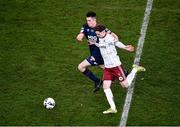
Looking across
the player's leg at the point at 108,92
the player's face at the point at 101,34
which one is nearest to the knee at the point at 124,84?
the player's leg at the point at 108,92

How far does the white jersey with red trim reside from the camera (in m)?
11.2

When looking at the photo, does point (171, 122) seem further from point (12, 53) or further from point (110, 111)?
point (12, 53)

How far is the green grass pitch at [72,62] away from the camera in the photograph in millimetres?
11328

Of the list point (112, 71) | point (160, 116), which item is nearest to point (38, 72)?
point (112, 71)

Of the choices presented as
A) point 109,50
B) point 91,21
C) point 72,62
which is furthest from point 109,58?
point 72,62

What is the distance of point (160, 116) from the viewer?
1113cm

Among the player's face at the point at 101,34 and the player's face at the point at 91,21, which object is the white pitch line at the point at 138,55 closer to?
the player's face at the point at 101,34

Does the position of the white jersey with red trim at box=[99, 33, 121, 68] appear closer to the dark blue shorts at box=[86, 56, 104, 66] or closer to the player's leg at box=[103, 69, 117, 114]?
the player's leg at box=[103, 69, 117, 114]

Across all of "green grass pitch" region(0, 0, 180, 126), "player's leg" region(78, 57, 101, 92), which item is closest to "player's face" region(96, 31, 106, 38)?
"player's leg" region(78, 57, 101, 92)

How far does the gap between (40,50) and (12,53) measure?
2.91ft

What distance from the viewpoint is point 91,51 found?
39.4 ft

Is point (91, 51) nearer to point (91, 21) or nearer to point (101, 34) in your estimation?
point (91, 21)

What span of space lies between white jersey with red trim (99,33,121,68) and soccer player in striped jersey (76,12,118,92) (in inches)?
20.5

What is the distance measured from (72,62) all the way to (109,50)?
8.54ft
